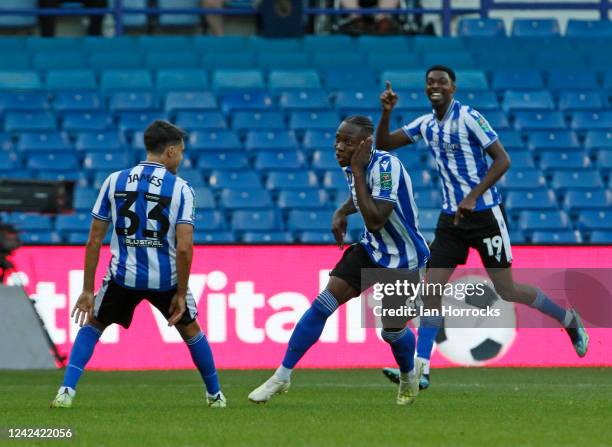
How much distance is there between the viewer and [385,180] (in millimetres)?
8211

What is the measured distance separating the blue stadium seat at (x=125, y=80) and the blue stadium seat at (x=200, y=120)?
0.90m

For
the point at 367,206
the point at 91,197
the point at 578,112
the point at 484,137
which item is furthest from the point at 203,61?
the point at 367,206

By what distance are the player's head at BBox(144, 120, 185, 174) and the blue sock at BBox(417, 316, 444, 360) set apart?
2.25 m

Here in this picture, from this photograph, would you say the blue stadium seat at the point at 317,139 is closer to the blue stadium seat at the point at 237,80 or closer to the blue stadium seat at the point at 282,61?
the blue stadium seat at the point at 237,80

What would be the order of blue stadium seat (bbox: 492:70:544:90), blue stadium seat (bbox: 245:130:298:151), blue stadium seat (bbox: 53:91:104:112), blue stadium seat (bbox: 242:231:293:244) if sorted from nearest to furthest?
blue stadium seat (bbox: 242:231:293:244) < blue stadium seat (bbox: 245:130:298:151) < blue stadium seat (bbox: 53:91:104:112) < blue stadium seat (bbox: 492:70:544:90)

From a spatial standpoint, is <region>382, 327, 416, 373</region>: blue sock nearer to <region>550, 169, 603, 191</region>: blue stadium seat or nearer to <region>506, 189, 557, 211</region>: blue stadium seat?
<region>506, 189, 557, 211</region>: blue stadium seat

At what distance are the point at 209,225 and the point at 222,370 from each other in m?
2.41

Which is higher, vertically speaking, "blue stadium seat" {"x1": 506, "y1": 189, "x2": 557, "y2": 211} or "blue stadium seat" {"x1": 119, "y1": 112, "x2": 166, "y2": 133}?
"blue stadium seat" {"x1": 119, "y1": 112, "x2": 166, "y2": 133}

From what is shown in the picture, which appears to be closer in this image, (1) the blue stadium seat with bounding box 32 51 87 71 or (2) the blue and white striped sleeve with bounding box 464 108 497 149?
(2) the blue and white striped sleeve with bounding box 464 108 497 149

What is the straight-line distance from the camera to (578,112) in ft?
57.7

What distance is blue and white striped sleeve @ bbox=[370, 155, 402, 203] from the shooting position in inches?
323

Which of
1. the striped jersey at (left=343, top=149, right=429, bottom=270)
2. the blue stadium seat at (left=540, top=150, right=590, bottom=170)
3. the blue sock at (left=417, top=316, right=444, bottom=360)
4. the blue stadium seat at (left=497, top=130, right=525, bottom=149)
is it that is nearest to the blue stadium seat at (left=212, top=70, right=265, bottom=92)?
the blue stadium seat at (left=497, top=130, right=525, bottom=149)

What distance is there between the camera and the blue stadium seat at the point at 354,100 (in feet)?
56.7

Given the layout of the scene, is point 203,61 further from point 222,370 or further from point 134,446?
point 134,446
